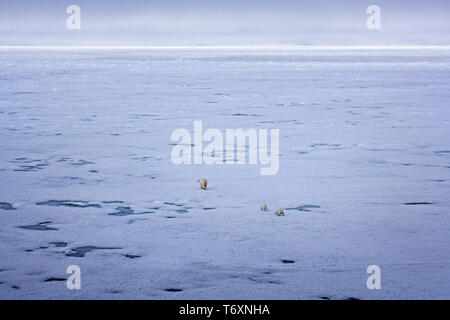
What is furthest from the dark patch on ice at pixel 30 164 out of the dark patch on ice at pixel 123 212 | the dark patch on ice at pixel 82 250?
the dark patch on ice at pixel 82 250

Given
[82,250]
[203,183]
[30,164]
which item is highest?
[30,164]

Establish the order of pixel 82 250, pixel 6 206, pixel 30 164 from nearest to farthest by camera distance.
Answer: pixel 82 250
pixel 6 206
pixel 30 164

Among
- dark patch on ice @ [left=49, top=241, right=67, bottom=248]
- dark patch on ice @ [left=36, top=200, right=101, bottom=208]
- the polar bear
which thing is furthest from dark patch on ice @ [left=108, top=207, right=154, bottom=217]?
the polar bear

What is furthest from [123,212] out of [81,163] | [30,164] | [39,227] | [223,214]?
[30,164]

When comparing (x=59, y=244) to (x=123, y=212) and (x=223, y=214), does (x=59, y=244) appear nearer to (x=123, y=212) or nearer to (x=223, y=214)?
(x=123, y=212)

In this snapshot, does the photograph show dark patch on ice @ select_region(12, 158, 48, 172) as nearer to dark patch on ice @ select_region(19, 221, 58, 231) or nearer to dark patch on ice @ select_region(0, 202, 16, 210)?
dark patch on ice @ select_region(0, 202, 16, 210)

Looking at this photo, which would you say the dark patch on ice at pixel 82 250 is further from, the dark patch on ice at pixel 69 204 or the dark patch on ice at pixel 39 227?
the dark patch on ice at pixel 69 204

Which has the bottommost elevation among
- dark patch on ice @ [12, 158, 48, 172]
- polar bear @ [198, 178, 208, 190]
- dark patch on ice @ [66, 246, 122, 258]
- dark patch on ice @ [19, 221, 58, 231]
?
dark patch on ice @ [66, 246, 122, 258]

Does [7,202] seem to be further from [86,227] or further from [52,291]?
[52,291]

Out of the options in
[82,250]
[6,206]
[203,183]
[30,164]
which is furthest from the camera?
[30,164]

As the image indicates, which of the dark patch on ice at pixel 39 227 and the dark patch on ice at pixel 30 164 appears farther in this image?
the dark patch on ice at pixel 30 164

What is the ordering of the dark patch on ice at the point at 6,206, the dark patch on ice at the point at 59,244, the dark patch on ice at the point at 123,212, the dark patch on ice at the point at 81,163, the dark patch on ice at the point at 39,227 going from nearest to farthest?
1. the dark patch on ice at the point at 59,244
2. the dark patch on ice at the point at 39,227
3. the dark patch on ice at the point at 123,212
4. the dark patch on ice at the point at 6,206
5. the dark patch on ice at the point at 81,163
